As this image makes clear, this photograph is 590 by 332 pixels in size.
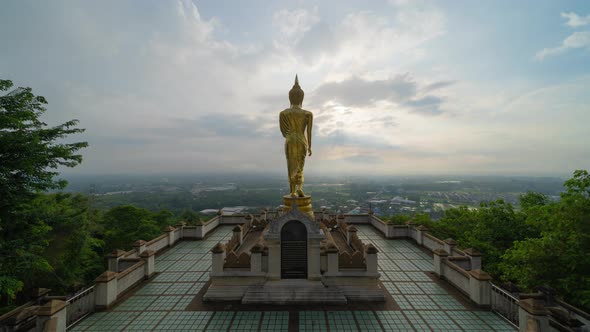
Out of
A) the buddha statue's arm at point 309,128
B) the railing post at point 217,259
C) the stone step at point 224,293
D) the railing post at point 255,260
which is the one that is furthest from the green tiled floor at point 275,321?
the buddha statue's arm at point 309,128

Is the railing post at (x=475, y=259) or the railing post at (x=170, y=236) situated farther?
the railing post at (x=170, y=236)

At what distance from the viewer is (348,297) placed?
34.5 feet

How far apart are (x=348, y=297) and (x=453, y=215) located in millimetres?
21138

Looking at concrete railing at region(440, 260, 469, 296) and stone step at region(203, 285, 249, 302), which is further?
concrete railing at region(440, 260, 469, 296)

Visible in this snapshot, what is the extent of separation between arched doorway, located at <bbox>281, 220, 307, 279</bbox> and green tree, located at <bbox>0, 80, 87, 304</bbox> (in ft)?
31.1

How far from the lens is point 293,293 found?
10.4 m

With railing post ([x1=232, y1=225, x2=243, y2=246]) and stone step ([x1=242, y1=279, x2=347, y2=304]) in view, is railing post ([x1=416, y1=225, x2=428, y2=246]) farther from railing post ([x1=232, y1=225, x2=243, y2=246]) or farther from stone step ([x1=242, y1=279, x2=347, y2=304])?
railing post ([x1=232, y1=225, x2=243, y2=246])

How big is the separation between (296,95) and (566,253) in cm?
1548

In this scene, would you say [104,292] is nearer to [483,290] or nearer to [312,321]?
[312,321]

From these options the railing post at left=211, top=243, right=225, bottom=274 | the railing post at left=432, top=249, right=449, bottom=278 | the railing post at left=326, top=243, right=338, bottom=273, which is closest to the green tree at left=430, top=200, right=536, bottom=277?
the railing post at left=432, top=249, right=449, bottom=278

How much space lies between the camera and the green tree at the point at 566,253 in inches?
405

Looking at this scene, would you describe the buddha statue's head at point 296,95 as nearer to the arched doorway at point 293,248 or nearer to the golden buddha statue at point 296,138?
the golden buddha statue at point 296,138

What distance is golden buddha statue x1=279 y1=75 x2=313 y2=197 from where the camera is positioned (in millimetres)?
15453

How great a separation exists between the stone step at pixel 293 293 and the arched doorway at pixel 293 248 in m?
0.57
